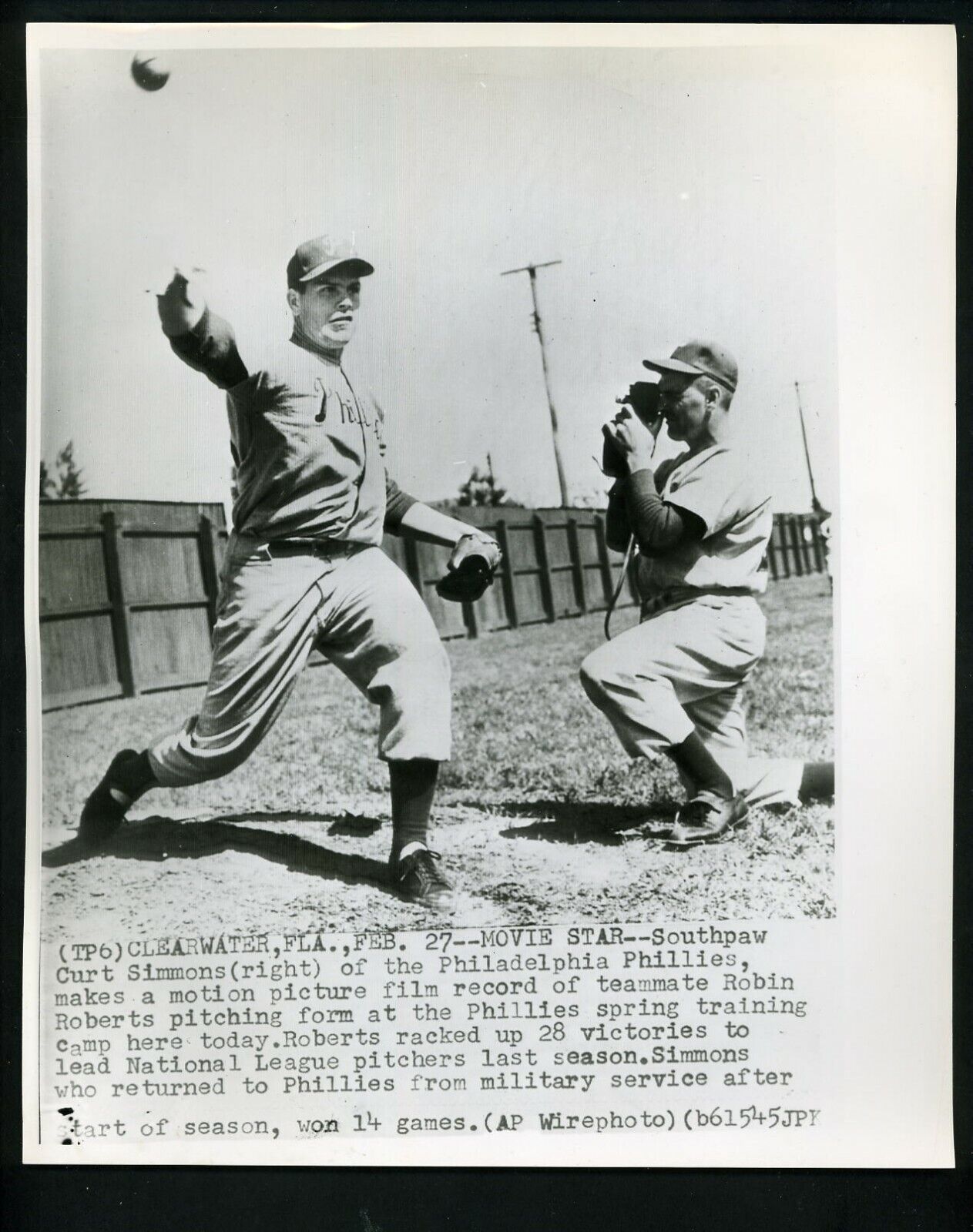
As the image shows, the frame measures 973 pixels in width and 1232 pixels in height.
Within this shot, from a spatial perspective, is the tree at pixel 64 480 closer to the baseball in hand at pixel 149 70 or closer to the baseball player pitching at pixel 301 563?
the baseball player pitching at pixel 301 563

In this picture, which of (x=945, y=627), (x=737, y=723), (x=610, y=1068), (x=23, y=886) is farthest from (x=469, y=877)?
(x=945, y=627)

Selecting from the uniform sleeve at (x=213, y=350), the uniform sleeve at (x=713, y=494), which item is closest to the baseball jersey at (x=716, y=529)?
the uniform sleeve at (x=713, y=494)

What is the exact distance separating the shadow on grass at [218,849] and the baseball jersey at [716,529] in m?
0.93

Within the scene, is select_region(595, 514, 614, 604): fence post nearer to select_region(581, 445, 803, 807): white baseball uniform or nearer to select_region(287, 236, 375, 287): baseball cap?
select_region(581, 445, 803, 807): white baseball uniform

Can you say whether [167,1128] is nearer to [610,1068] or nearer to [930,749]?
[610,1068]

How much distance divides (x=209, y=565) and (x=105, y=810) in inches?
24.1

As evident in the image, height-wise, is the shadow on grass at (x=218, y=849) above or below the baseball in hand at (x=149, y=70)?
below

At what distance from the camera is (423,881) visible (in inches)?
85.5

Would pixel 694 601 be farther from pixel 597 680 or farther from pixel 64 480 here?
pixel 64 480

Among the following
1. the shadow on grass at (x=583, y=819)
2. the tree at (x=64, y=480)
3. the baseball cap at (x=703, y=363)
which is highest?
the baseball cap at (x=703, y=363)

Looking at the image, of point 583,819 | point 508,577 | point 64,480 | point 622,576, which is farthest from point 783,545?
point 64,480

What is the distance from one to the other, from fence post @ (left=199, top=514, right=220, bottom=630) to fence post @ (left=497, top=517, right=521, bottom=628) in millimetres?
662

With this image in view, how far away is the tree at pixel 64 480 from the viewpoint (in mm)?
2191

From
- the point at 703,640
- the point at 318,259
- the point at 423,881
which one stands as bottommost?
the point at 423,881
